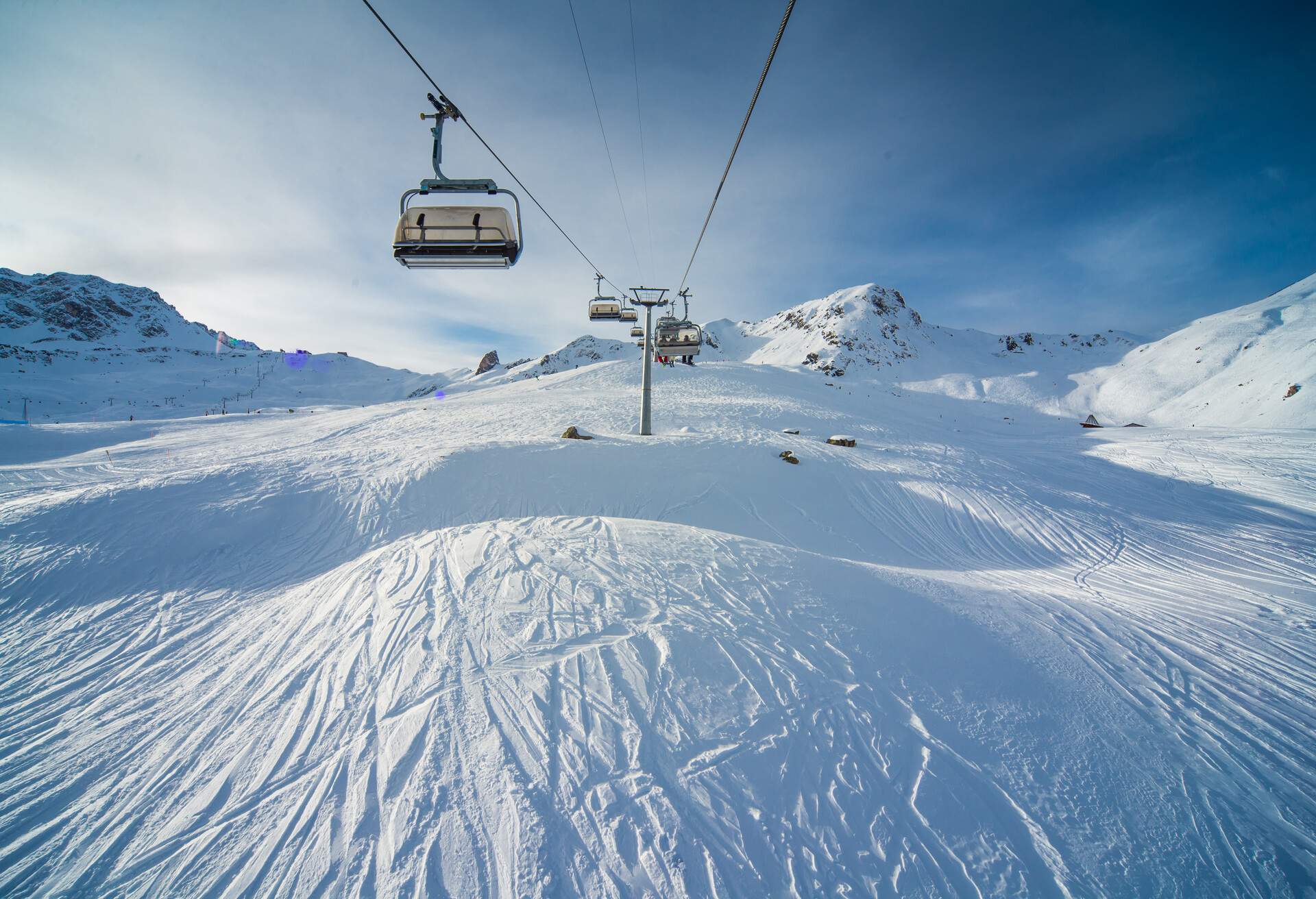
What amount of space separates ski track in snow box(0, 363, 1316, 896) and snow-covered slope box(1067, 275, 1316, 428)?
32.7 meters

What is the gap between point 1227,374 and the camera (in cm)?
3575

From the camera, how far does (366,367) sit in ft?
364

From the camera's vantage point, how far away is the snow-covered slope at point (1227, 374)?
91.6 feet

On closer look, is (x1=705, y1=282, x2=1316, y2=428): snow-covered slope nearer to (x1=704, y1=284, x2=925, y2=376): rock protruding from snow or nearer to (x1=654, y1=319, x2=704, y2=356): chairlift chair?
(x1=704, y1=284, x2=925, y2=376): rock protruding from snow

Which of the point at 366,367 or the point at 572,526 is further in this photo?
the point at 366,367

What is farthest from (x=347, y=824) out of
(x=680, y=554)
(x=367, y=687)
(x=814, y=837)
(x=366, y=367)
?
(x=366, y=367)

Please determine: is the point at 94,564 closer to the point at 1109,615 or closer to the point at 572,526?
the point at 572,526

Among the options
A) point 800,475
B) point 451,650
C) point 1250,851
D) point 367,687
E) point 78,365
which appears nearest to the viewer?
point 1250,851

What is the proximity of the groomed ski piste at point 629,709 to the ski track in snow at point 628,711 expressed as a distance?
0.03m

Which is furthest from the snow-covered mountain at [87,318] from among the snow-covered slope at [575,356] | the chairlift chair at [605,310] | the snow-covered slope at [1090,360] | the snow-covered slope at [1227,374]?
the snow-covered slope at [1227,374]

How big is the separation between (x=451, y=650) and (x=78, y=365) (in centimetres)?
11474

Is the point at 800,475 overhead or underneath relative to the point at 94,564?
overhead

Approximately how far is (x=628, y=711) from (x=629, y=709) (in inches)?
0.7

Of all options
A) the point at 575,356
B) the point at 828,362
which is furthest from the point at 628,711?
the point at 575,356
